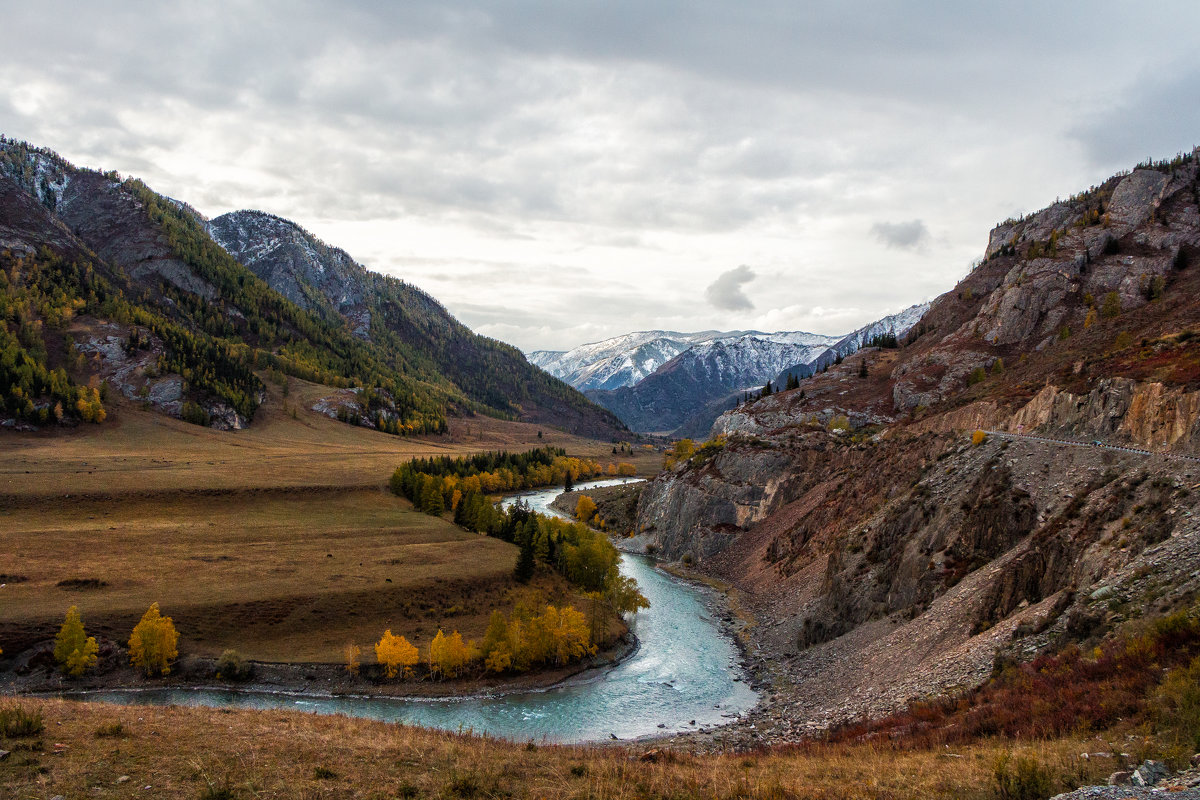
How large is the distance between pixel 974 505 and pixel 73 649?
7827 centimetres

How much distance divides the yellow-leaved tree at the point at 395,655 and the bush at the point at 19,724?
37991 millimetres

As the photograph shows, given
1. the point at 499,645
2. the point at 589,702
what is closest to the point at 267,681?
the point at 499,645

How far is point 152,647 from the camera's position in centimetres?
5691

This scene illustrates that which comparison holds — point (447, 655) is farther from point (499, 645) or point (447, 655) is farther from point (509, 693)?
point (509, 693)

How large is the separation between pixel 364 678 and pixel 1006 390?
77261mm

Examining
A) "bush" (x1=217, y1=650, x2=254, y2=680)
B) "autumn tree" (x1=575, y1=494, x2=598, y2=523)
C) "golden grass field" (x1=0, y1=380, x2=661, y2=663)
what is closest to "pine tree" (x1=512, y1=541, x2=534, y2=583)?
"golden grass field" (x1=0, y1=380, x2=661, y2=663)

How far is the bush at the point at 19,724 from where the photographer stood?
2134 cm

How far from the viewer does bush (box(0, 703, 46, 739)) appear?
70.0 ft

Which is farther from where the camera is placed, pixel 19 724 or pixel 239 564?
pixel 239 564

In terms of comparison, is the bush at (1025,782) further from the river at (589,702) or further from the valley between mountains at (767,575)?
the river at (589,702)

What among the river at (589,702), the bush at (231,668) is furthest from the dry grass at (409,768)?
the bush at (231,668)

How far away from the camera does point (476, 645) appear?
205 ft

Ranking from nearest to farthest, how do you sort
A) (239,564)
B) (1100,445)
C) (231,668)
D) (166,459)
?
(1100,445) < (231,668) < (239,564) < (166,459)

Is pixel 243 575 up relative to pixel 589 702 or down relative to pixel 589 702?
up
